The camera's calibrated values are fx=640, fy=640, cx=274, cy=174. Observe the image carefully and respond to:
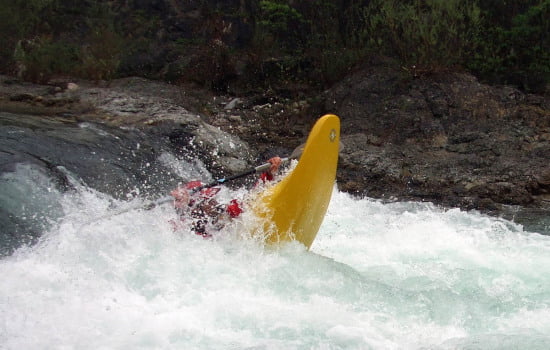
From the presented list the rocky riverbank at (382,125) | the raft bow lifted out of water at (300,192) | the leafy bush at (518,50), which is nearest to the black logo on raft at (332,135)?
the raft bow lifted out of water at (300,192)

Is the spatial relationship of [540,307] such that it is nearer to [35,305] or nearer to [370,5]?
[35,305]

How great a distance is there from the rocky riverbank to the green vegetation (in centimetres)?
39

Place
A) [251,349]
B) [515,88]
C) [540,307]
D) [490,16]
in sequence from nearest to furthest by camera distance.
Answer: [251,349]
[540,307]
[515,88]
[490,16]

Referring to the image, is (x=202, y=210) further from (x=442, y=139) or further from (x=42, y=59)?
(x=42, y=59)

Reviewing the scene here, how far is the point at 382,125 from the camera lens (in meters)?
8.05

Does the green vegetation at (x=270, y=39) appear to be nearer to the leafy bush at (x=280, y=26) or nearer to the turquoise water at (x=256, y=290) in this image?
the leafy bush at (x=280, y=26)

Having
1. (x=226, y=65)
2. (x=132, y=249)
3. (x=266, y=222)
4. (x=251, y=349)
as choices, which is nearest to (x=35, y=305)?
(x=132, y=249)

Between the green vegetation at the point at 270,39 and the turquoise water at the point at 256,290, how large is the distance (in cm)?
417

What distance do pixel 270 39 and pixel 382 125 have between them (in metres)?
2.81

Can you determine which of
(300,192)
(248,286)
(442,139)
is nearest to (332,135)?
(300,192)

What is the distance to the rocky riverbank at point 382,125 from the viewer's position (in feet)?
22.2

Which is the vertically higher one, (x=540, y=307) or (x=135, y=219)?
(x=540, y=307)

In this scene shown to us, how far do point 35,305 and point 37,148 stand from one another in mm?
2525

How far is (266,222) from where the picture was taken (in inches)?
178
